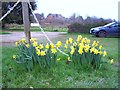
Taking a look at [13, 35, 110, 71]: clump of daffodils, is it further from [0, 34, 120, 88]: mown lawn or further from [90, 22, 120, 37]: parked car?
[90, 22, 120, 37]: parked car

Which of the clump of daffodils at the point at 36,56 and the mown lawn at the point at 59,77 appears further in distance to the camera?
the clump of daffodils at the point at 36,56

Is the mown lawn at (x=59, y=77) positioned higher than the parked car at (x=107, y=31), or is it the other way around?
the parked car at (x=107, y=31)

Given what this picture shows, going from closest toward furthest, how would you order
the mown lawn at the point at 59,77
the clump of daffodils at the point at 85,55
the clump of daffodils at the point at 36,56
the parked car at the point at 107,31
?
the mown lawn at the point at 59,77
the clump of daffodils at the point at 36,56
the clump of daffodils at the point at 85,55
the parked car at the point at 107,31

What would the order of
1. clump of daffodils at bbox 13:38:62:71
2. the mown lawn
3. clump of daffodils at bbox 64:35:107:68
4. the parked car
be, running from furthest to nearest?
the parked car, clump of daffodils at bbox 64:35:107:68, clump of daffodils at bbox 13:38:62:71, the mown lawn

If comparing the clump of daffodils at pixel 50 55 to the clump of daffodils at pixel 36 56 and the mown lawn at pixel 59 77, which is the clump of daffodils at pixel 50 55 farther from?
the mown lawn at pixel 59 77

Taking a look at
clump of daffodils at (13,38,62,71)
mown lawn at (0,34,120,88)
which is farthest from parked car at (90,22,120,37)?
clump of daffodils at (13,38,62,71)

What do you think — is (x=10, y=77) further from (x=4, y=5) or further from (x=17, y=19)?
(x=17, y=19)

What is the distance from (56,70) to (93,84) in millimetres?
762

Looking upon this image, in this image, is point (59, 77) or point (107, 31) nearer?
point (59, 77)

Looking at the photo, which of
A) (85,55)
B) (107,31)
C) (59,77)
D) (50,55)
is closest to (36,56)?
(50,55)

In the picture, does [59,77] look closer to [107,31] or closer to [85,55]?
[85,55]

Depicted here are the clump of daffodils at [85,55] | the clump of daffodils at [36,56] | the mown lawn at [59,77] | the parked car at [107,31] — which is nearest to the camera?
the mown lawn at [59,77]

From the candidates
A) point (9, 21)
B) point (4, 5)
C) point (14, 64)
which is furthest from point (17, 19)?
point (14, 64)

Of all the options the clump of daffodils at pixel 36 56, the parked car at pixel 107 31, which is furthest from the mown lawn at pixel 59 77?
the parked car at pixel 107 31
